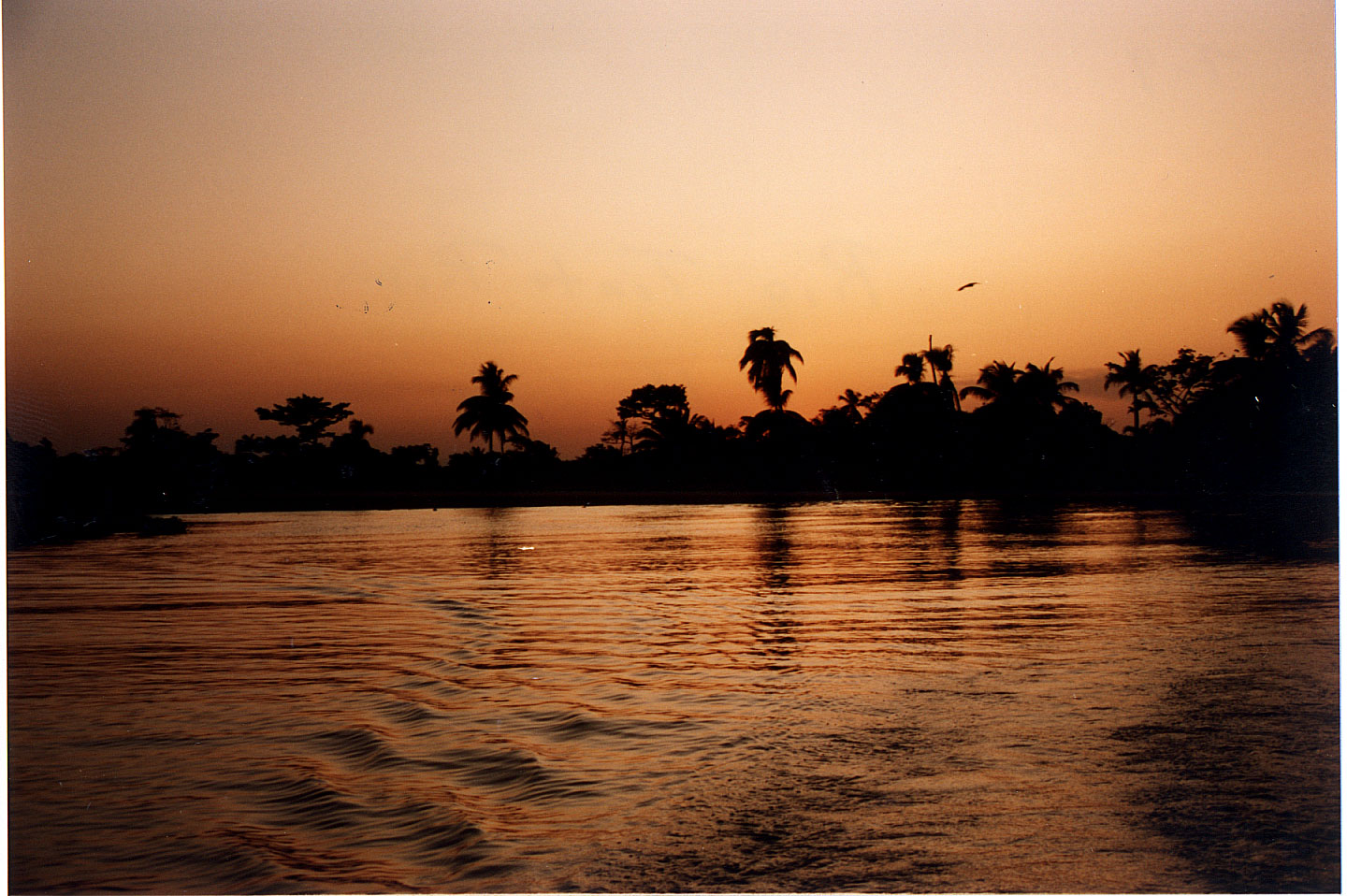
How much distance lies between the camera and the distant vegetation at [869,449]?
105 ft

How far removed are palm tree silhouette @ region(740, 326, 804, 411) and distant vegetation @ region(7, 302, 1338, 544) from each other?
48 millimetres

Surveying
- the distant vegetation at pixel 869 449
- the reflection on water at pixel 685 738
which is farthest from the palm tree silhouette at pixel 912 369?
the reflection on water at pixel 685 738

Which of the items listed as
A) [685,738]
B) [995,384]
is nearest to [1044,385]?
[995,384]

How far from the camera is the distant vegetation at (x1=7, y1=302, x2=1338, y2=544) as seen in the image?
105ft

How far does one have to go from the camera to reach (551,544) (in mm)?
14945

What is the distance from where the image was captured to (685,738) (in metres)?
4.21

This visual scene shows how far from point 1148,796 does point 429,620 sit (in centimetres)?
534

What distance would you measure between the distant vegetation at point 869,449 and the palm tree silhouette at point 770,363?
0.05m

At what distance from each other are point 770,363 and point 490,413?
1011 centimetres

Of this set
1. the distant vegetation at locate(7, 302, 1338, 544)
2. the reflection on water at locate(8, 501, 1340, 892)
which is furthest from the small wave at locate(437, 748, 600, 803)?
the distant vegetation at locate(7, 302, 1338, 544)

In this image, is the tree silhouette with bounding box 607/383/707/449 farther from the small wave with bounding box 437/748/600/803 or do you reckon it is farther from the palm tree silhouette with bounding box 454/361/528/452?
the small wave with bounding box 437/748/600/803

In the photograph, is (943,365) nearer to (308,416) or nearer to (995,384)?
(995,384)

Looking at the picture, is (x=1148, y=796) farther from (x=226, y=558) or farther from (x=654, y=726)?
(x=226, y=558)

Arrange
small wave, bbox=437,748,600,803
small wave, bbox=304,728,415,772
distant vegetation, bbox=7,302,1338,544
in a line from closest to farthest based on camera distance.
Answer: small wave, bbox=437,748,600,803 → small wave, bbox=304,728,415,772 → distant vegetation, bbox=7,302,1338,544
